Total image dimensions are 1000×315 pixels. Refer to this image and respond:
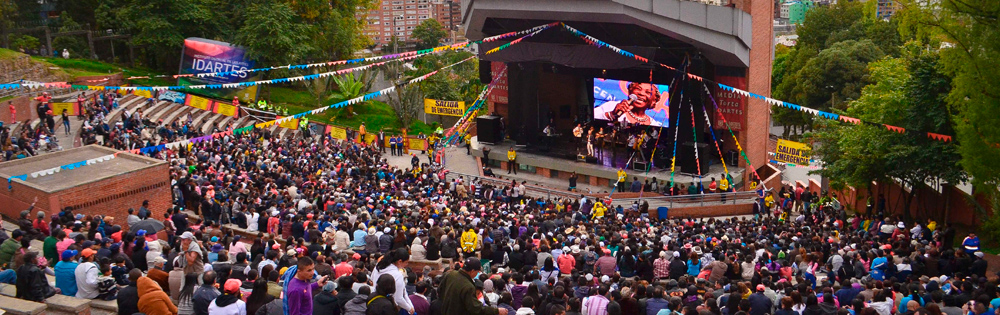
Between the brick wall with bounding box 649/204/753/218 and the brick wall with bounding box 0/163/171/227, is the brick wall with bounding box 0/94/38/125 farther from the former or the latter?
the brick wall with bounding box 649/204/753/218

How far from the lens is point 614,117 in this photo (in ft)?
108

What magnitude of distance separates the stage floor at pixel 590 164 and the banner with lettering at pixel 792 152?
290 cm

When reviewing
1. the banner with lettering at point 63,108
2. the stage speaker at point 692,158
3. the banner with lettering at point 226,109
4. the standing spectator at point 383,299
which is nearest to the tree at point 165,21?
the banner with lettering at point 226,109

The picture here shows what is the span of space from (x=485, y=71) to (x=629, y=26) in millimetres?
7979

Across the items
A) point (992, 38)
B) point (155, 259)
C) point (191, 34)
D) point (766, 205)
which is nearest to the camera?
point (155, 259)

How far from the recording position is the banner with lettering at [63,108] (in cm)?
3128

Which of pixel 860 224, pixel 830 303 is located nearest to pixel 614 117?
pixel 860 224

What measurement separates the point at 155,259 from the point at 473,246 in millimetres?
6027

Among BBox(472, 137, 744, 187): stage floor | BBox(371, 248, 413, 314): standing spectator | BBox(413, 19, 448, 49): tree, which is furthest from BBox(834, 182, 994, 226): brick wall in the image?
BBox(413, 19, 448, 49): tree

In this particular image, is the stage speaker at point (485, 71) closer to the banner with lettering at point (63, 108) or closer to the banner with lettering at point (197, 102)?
the banner with lettering at point (197, 102)

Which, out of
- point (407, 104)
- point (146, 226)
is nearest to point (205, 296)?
point (146, 226)

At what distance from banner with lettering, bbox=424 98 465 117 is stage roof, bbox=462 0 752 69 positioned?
1045 cm

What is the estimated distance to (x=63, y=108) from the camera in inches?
1225

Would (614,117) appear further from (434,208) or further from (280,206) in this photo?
(280,206)
